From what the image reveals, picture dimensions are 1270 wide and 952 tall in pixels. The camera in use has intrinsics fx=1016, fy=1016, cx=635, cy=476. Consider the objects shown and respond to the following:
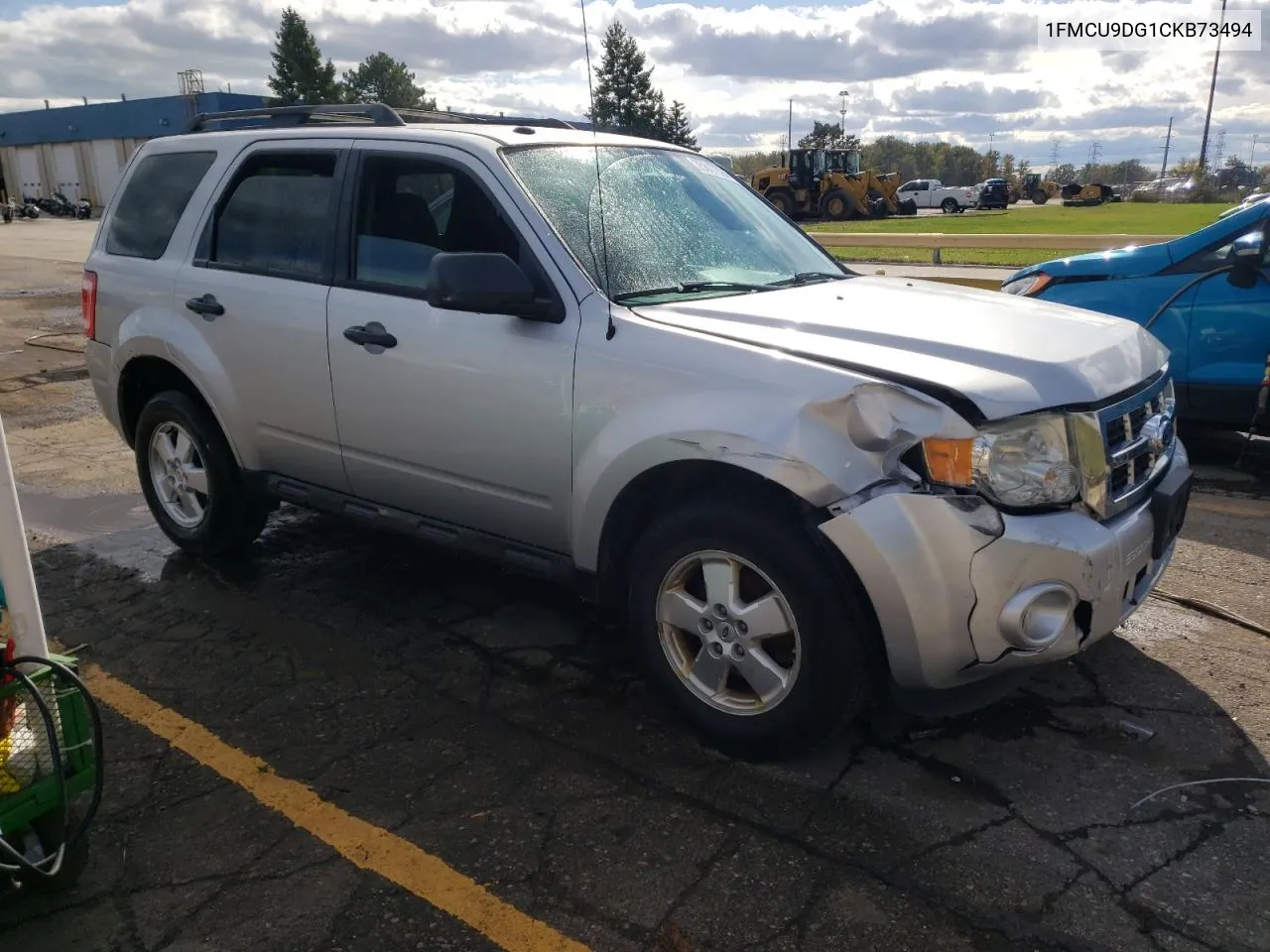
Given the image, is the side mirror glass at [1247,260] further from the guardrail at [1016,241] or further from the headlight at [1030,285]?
the guardrail at [1016,241]

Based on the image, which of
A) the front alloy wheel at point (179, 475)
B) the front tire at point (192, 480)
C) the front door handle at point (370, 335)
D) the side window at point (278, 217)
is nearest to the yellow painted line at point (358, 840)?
the front tire at point (192, 480)

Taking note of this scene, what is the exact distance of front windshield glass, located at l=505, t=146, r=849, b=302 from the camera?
3.46 m

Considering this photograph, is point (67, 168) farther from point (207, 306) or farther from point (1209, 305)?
point (1209, 305)

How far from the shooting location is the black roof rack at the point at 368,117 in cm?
427

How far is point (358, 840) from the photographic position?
281cm

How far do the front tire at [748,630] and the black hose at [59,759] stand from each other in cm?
158

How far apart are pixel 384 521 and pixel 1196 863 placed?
2.94 metres

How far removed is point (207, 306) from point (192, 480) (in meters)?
0.86

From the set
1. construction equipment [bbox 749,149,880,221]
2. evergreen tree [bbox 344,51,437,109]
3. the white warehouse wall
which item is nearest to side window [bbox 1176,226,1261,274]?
construction equipment [bbox 749,149,880,221]

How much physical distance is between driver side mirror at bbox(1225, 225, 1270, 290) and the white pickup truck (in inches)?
1713

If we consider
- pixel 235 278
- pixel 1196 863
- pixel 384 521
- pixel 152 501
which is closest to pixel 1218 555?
pixel 1196 863

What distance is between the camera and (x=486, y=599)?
4.44 m

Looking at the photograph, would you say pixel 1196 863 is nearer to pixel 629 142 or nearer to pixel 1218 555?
pixel 1218 555

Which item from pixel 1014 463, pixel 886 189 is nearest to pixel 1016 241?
pixel 1014 463
